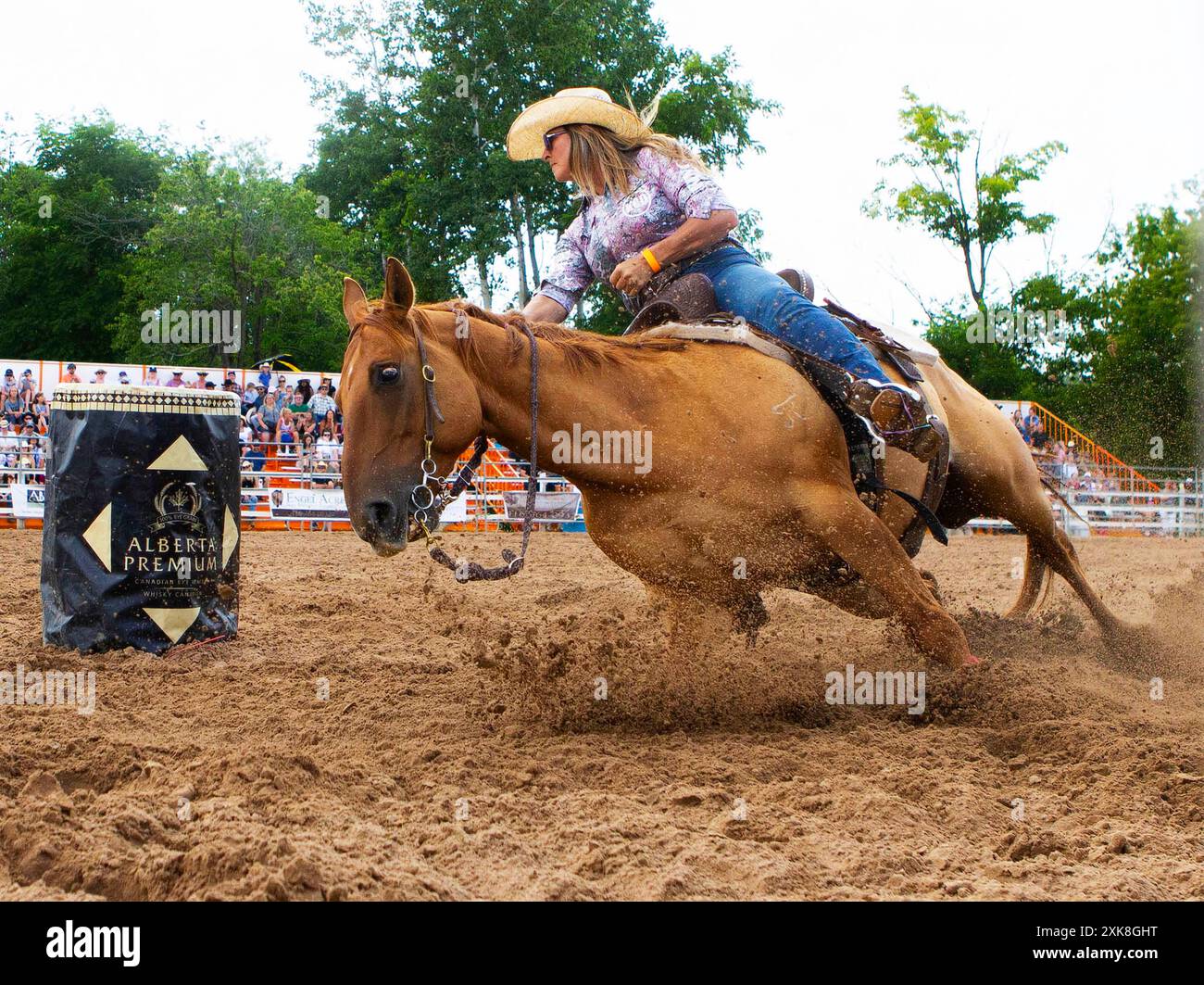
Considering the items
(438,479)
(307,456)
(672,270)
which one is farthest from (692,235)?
(307,456)

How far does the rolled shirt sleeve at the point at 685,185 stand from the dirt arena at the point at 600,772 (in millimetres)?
1837

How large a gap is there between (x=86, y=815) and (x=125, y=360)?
30.5 meters

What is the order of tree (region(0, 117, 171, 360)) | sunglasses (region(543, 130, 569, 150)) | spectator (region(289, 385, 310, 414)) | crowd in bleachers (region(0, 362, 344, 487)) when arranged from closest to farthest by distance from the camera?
sunglasses (region(543, 130, 569, 150))
crowd in bleachers (region(0, 362, 344, 487))
spectator (region(289, 385, 310, 414))
tree (region(0, 117, 171, 360))

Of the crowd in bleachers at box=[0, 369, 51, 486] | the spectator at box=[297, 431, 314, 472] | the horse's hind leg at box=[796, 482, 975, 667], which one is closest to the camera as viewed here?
the horse's hind leg at box=[796, 482, 975, 667]

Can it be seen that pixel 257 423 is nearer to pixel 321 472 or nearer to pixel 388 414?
pixel 321 472

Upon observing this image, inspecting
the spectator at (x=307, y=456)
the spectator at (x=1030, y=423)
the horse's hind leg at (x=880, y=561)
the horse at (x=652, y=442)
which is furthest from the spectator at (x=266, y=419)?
the horse's hind leg at (x=880, y=561)

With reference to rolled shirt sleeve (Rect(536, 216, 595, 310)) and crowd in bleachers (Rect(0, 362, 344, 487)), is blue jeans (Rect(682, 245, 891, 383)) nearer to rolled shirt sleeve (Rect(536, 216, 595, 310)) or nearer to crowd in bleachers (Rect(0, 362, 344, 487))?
rolled shirt sleeve (Rect(536, 216, 595, 310))

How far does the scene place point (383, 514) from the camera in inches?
143

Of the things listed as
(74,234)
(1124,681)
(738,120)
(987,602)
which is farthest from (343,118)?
(1124,681)

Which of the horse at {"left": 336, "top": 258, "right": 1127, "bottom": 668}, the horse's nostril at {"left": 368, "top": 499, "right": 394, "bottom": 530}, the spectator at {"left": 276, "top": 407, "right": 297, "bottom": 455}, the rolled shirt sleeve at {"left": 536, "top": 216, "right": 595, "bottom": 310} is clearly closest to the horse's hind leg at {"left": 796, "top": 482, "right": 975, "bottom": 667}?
the horse at {"left": 336, "top": 258, "right": 1127, "bottom": 668}

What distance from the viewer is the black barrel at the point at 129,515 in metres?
5.28

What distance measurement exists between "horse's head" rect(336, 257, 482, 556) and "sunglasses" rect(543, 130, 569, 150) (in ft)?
4.85

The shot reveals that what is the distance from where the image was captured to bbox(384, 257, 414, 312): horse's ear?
3638mm

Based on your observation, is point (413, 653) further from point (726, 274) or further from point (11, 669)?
point (726, 274)
